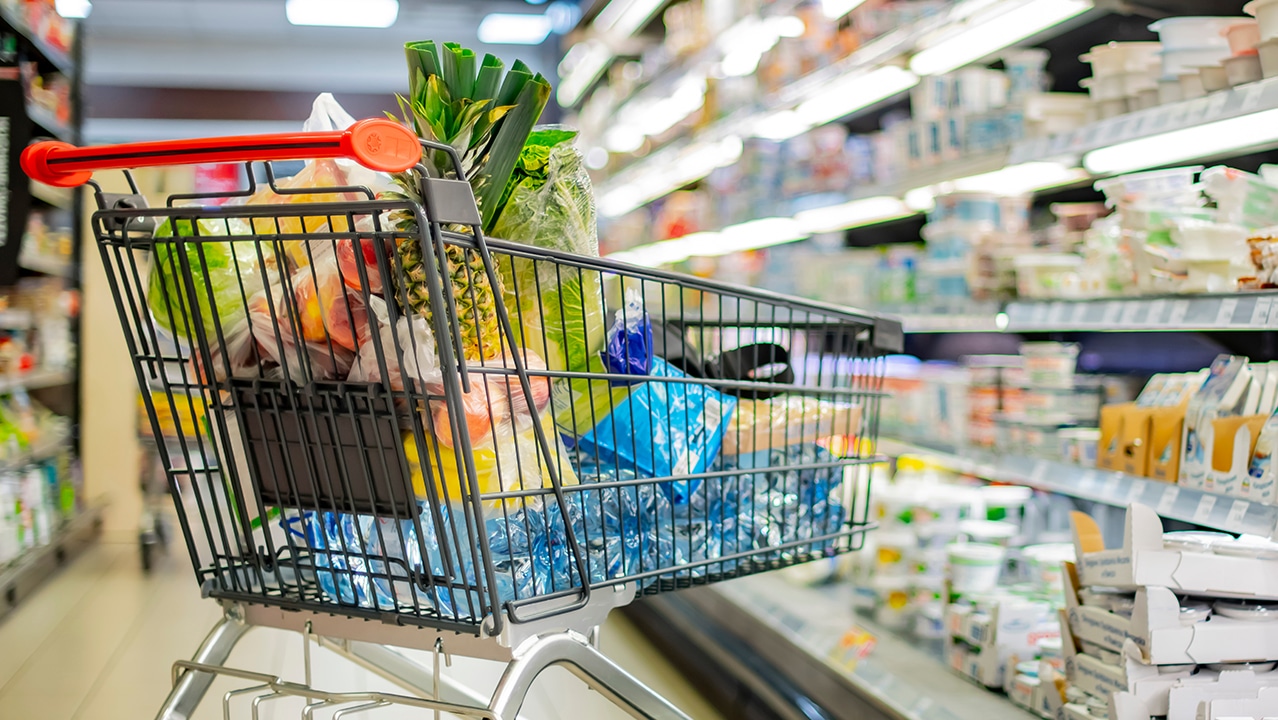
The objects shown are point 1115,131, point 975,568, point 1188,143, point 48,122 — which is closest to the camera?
point 1115,131

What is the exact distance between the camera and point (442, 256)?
0.96 metres

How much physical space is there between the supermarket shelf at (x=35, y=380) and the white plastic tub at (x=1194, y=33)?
373 centimetres

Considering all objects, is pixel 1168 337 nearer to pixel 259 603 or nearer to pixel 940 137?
pixel 940 137

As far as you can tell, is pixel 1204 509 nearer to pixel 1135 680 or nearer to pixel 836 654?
pixel 1135 680

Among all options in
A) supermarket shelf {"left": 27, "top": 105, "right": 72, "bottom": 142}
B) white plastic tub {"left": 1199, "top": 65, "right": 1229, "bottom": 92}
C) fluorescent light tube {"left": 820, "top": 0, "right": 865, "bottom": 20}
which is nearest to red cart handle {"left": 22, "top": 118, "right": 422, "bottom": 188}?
white plastic tub {"left": 1199, "top": 65, "right": 1229, "bottom": 92}

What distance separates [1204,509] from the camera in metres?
1.58

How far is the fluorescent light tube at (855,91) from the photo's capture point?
2936mm

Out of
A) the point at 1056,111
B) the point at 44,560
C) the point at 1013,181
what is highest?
the point at 1056,111

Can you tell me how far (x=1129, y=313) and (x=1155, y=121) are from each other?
1.09 ft

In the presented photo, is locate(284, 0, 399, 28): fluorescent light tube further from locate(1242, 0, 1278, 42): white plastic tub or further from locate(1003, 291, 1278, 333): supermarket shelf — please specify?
locate(1242, 0, 1278, 42): white plastic tub

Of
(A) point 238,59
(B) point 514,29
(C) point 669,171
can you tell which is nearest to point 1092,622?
(C) point 669,171

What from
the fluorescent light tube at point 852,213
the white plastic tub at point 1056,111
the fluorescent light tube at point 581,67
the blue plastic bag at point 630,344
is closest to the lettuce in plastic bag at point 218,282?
the blue plastic bag at point 630,344

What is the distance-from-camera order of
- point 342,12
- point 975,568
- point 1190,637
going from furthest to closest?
point 342,12 < point 975,568 < point 1190,637

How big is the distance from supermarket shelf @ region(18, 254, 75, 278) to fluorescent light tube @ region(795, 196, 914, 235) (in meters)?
3.02
